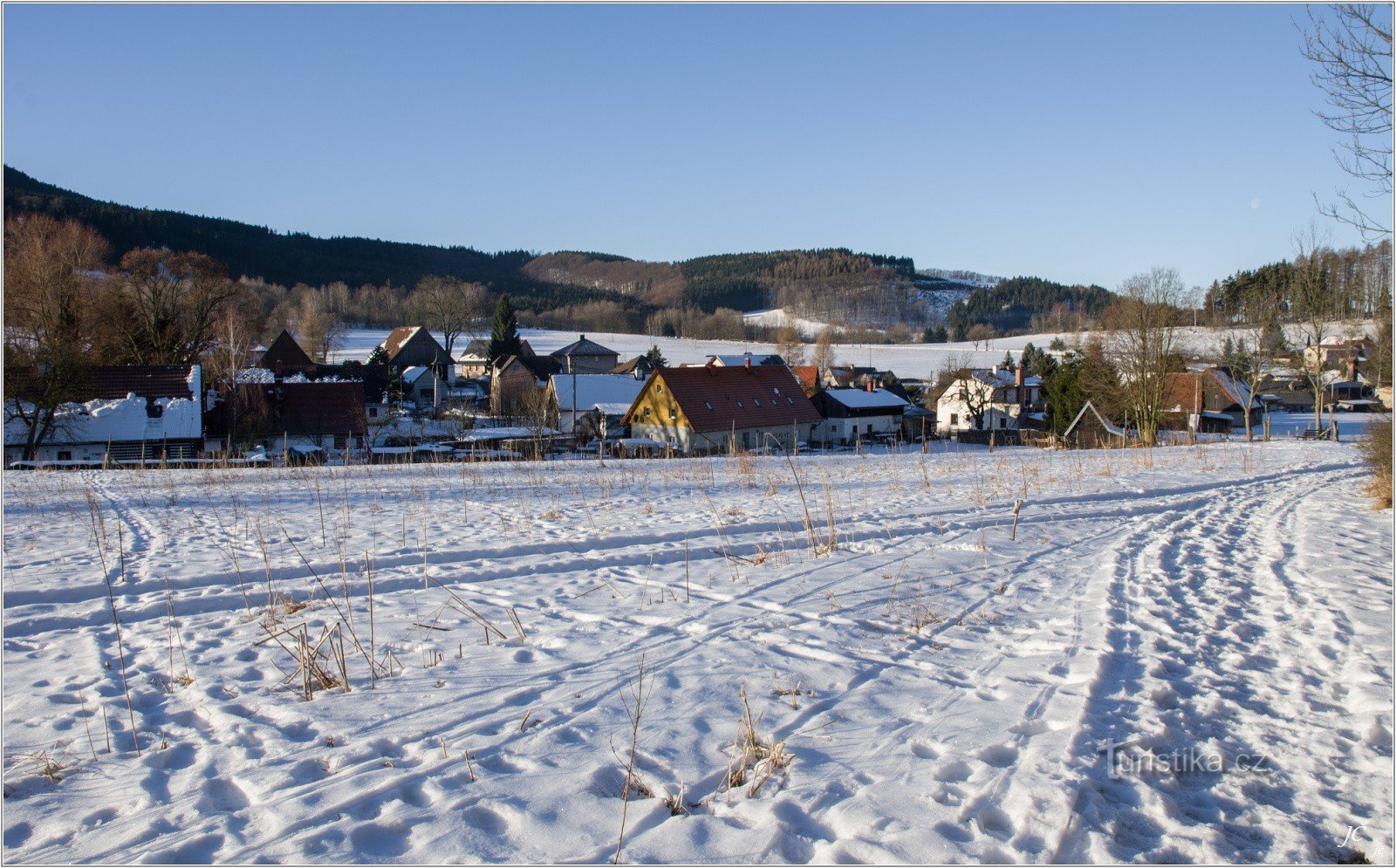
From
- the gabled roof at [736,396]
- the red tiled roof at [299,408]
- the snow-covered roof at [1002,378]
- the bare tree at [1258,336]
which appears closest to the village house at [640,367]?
the snow-covered roof at [1002,378]

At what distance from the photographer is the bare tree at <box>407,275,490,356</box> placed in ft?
309

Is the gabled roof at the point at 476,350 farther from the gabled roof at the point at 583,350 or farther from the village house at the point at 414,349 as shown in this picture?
the gabled roof at the point at 583,350

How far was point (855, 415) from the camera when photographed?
52.0m

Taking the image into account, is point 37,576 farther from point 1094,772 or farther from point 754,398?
point 754,398

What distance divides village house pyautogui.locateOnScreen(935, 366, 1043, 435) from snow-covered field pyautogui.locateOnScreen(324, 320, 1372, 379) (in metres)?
22.8

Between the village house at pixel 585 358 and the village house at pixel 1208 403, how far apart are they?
55.0 metres

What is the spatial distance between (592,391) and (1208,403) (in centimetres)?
4237

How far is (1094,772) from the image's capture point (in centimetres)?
331

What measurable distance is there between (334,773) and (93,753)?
48.9 inches

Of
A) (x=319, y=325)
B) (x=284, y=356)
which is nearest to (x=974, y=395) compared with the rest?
(x=284, y=356)

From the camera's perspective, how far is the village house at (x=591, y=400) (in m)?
46.8

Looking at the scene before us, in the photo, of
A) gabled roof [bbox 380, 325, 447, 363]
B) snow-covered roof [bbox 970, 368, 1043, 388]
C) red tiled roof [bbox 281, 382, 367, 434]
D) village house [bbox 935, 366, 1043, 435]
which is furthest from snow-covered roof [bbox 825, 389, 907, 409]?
gabled roof [bbox 380, 325, 447, 363]

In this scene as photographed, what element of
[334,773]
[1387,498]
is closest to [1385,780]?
Result: [334,773]

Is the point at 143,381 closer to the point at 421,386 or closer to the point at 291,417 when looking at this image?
the point at 291,417
